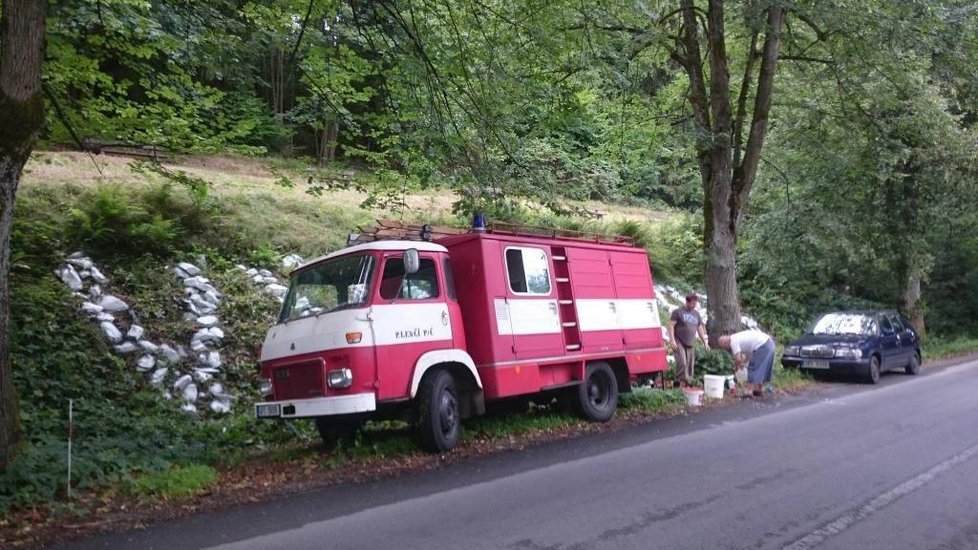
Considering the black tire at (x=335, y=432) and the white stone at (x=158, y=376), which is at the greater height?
the white stone at (x=158, y=376)

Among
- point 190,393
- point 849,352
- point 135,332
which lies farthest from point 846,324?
point 135,332

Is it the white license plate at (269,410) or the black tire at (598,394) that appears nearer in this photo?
the white license plate at (269,410)

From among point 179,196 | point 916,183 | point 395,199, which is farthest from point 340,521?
point 916,183

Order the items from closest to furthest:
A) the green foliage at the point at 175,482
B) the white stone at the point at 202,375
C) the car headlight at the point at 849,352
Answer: the green foliage at the point at 175,482, the white stone at the point at 202,375, the car headlight at the point at 849,352

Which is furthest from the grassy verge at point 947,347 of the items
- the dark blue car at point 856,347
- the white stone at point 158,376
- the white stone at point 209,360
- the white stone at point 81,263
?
the white stone at point 81,263

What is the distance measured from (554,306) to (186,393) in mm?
5528

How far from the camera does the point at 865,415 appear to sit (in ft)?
36.2

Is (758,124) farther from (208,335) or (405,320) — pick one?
(208,335)

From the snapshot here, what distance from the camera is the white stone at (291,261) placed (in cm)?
1455

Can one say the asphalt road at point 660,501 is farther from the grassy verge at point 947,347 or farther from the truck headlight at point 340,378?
the grassy verge at point 947,347

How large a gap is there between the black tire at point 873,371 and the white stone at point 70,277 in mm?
15508

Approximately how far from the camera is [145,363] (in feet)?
35.3

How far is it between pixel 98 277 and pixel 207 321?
1976mm

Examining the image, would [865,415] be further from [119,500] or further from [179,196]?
[179,196]
